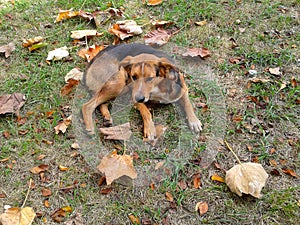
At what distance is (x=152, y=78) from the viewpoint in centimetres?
314

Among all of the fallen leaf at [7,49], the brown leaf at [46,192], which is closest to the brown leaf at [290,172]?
the brown leaf at [46,192]

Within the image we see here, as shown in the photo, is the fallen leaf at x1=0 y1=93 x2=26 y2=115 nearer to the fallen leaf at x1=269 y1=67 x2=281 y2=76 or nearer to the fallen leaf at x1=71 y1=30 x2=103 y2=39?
the fallen leaf at x1=71 y1=30 x2=103 y2=39

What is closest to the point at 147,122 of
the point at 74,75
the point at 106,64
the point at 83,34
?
the point at 106,64

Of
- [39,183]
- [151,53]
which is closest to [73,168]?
[39,183]

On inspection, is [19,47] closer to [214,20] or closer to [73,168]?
[73,168]

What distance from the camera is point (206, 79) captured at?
11.8ft

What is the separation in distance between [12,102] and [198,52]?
2088 millimetres

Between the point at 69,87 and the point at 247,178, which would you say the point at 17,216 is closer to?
the point at 69,87

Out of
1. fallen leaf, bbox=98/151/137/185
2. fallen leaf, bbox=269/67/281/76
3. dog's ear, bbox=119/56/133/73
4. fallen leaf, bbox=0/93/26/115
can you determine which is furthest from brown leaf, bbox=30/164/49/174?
fallen leaf, bbox=269/67/281/76

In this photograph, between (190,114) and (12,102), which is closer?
(190,114)

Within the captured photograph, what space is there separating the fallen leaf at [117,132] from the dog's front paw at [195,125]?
1.89 ft

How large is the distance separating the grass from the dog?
0.39 feet

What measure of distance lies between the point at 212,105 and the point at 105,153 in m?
1.18

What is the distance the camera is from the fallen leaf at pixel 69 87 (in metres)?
3.52
